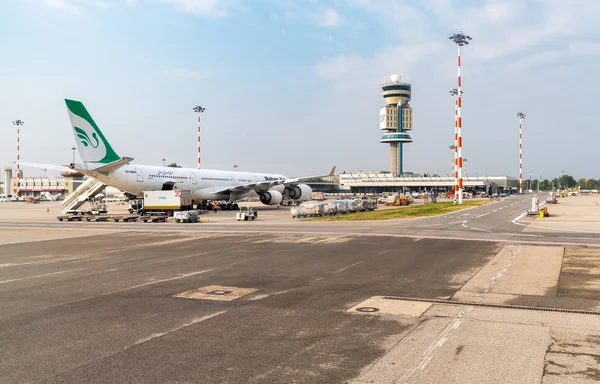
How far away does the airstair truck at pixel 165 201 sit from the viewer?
4934cm

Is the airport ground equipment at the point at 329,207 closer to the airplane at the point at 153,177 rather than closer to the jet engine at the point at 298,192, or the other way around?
the airplane at the point at 153,177

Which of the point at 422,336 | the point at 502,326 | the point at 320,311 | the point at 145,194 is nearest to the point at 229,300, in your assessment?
the point at 320,311

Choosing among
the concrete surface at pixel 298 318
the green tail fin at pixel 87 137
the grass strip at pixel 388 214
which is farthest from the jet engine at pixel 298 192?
the concrete surface at pixel 298 318

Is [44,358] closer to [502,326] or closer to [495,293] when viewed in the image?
[502,326]

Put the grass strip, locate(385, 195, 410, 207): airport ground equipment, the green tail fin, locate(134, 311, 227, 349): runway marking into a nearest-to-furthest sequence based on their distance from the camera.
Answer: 1. locate(134, 311, 227, 349): runway marking
2. the grass strip
3. the green tail fin
4. locate(385, 195, 410, 207): airport ground equipment

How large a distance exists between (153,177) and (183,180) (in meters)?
4.45

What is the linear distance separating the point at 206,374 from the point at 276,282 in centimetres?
715

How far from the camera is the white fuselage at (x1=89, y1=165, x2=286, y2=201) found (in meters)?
50.0

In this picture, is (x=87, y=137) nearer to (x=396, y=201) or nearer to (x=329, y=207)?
(x=329, y=207)

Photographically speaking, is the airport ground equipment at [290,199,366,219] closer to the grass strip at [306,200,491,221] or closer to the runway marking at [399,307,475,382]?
the grass strip at [306,200,491,221]

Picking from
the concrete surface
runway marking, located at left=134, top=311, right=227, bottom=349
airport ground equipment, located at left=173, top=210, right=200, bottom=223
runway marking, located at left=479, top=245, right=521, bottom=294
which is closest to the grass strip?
airport ground equipment, located at left=173, top=210, right=200, bottom=223

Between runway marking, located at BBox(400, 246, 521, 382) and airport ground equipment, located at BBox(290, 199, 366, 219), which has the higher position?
airport ground equipment, located at BBox(290, 199, 366, 219)

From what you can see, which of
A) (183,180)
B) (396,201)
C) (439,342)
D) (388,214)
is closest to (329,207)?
(388,214)

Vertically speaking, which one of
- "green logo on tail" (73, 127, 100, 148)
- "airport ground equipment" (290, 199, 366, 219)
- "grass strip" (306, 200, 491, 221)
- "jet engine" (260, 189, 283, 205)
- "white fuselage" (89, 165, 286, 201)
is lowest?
"grass strip" (306, 200, 491, 221)
